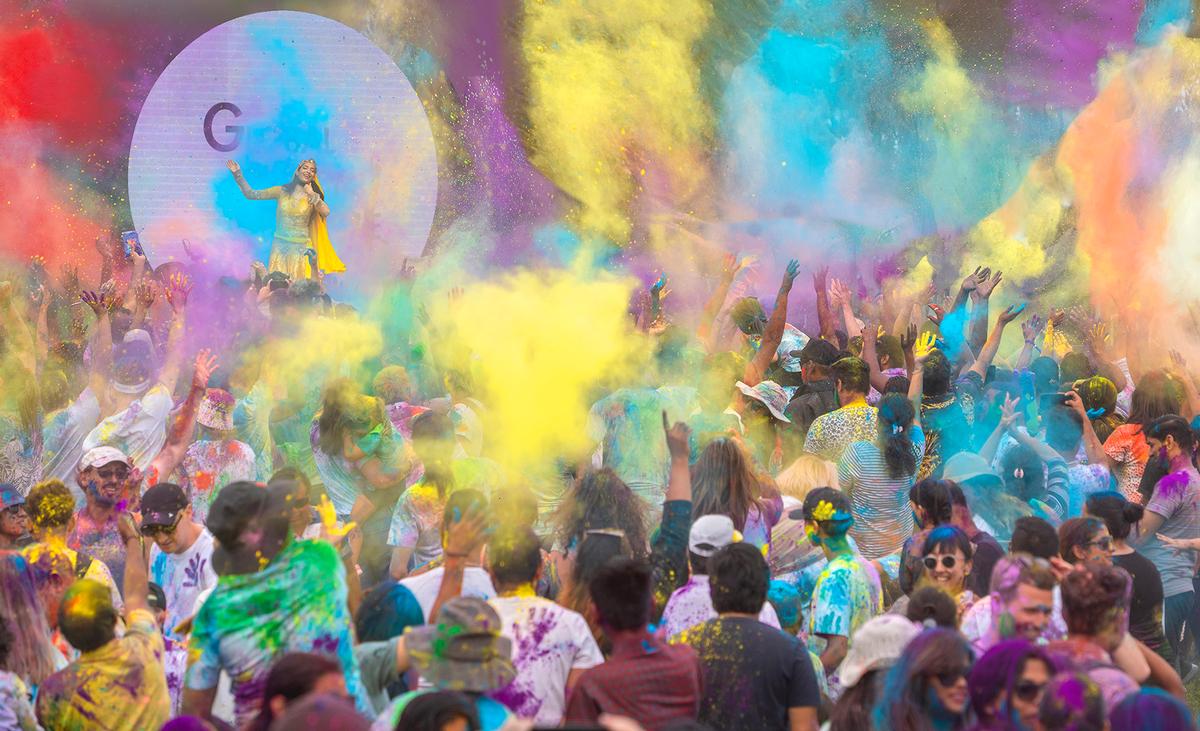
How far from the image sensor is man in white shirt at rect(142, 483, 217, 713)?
463 centimetres

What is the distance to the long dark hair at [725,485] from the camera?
4945mm

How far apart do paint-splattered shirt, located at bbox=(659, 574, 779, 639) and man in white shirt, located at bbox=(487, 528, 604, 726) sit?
564 mm

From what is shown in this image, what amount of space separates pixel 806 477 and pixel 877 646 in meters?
2.36

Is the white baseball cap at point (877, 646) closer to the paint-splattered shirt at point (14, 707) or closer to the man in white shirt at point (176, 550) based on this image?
the paint-splattered shirt at point (14, 707)

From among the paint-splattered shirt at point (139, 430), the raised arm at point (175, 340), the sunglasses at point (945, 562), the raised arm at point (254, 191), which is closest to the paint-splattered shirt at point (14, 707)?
the paint-splattered shirt at point (139, 430)

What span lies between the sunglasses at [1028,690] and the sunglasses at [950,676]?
0.13m

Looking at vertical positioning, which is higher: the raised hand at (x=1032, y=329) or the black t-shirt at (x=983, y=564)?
the raised hand at (x=1032, y=329)

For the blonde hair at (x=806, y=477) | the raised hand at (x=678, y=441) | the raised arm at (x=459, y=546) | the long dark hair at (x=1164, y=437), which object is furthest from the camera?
the long dark hair at (x=1164, y=437)

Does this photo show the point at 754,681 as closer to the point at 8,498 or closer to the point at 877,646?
the point at 877,646

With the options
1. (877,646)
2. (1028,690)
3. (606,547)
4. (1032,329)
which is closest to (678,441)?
(606,547)

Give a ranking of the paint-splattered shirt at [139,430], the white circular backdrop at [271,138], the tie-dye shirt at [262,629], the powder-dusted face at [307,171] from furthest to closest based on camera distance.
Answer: the white circular backdrop at [271,138], the powder-dusted face at [307,171], the paint-splattered shirt at [139,430], the tie-dye shirt at [262,629]

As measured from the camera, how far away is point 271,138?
14070mm

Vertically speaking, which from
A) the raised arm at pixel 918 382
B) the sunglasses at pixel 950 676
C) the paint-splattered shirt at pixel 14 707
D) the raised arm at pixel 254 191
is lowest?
the paint-splattered shirt at pixel 14 707

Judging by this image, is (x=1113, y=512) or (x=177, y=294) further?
(x=177, y=294)
